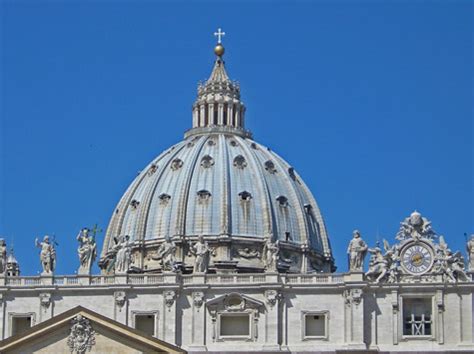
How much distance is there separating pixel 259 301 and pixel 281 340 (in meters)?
3.52

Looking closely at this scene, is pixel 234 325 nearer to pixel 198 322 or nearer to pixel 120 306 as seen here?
pixel 198 322

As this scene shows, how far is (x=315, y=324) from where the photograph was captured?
15188cm

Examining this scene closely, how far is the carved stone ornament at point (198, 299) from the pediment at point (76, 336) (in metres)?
4.86

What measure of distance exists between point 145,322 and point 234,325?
7.00m

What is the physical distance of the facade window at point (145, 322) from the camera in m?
152

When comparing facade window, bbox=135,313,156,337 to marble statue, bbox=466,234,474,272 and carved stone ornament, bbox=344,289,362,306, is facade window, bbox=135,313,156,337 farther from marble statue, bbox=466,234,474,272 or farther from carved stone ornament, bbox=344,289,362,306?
marble statue, bbox=466,234,474,272

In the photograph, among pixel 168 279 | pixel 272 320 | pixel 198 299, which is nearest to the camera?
pixel 272 320

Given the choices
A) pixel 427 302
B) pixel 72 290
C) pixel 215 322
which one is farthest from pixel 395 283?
pixel 72 290

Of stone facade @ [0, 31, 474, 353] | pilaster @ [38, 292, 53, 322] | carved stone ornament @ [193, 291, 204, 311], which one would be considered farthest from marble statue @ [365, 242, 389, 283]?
pilaster @ [38, 292, 53, 322]

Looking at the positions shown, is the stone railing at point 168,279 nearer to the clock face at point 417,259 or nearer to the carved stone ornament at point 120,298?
the carved stone ornament at point 120,298

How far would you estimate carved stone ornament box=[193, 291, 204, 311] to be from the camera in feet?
497

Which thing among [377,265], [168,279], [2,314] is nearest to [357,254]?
[377,265]

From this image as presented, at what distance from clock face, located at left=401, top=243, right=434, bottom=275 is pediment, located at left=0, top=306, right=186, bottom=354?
19041 mm

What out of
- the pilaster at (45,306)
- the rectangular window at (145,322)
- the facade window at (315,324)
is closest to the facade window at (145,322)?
the rectangular window at (145,322)
